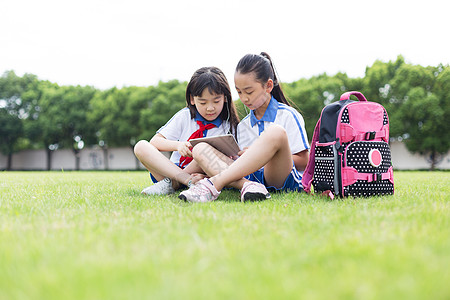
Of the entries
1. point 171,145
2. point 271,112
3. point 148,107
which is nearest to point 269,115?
point 271,112

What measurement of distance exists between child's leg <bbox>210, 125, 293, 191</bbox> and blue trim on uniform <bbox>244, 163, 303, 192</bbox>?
30 cm

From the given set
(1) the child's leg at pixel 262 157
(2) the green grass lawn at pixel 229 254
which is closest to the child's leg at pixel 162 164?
(1) the child's leg at pixel 262 157

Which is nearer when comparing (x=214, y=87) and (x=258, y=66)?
(x=258, y=66)

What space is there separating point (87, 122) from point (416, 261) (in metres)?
25.9

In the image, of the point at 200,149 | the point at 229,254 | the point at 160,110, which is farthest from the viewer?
the point at 160,110

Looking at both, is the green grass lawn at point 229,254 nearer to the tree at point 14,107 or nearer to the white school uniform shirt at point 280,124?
the white school uniform shirt at point 280,124

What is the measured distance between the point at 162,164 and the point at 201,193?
0.66 metres

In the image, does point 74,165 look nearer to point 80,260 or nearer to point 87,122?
point 87,122

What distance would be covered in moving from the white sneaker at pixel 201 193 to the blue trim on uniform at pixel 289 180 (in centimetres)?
58

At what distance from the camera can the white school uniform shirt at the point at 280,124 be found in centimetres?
300

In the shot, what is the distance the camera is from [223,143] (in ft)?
9.44

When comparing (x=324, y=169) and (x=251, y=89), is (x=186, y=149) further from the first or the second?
(x=324, y=169)

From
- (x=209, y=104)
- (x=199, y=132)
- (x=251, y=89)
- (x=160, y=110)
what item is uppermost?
(x=251, y=89)

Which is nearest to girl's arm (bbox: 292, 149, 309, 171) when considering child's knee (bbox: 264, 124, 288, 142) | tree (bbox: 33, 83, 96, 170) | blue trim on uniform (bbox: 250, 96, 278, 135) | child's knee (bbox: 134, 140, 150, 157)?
blue trim on uniform (bbox: 250, 96, 278, 135)
